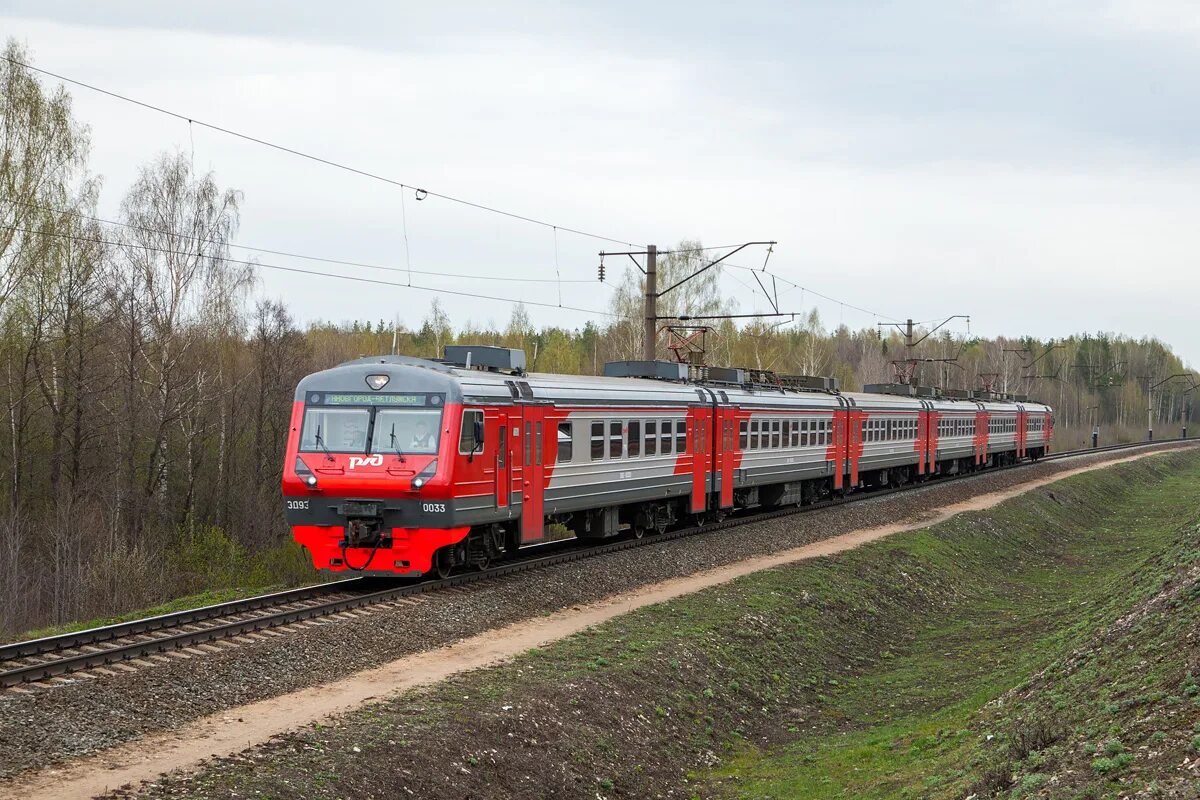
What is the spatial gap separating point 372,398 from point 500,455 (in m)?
2.18

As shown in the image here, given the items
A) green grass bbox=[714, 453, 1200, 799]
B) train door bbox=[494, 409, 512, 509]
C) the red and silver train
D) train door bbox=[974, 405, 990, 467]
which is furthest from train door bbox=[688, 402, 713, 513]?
train door bbox=[974, 405, 990, 467]

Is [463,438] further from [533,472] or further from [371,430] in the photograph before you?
[533,472]

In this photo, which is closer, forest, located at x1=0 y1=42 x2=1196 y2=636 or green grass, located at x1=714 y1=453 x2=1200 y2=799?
green grass, located at x1=714 y1=453 x2=1200 y2=799

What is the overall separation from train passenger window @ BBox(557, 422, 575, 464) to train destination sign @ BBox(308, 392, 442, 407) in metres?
3.87

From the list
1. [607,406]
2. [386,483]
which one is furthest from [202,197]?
[386,483]

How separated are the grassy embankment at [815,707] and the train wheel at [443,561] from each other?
9.37ft

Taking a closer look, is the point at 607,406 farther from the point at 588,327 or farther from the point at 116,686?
the point at 588,327

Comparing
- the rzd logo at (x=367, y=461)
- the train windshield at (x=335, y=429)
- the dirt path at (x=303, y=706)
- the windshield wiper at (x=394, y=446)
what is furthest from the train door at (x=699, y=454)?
the rzd logo at (x=367, y=461)

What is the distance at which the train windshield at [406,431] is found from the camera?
16922 millimetres

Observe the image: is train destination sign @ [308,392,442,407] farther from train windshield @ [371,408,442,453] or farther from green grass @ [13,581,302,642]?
green grass @ [13,581,302,642]

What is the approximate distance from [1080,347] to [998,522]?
484ft

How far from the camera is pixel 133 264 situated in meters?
37.3

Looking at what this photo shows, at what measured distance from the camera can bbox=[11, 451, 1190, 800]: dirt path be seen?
29.0 ft

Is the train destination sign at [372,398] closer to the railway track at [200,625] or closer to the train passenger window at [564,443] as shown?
the railway track at [200,625]
